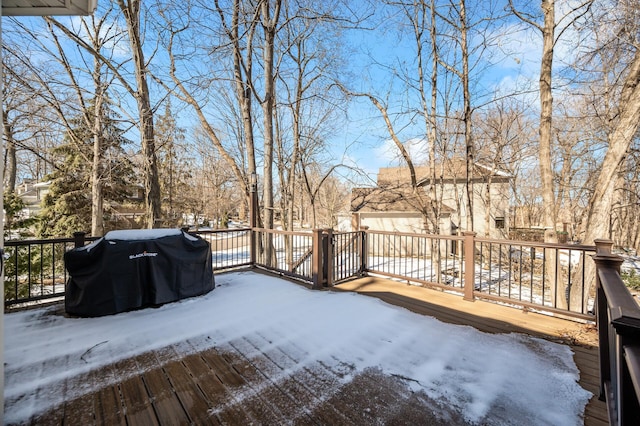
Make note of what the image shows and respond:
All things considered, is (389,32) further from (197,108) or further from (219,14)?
(197,108)

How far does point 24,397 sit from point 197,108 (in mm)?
8175

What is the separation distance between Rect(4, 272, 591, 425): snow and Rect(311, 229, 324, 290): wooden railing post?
66 centimetres

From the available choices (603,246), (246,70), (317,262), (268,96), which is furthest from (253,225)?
(603,246)

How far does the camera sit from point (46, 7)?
92.2 inches

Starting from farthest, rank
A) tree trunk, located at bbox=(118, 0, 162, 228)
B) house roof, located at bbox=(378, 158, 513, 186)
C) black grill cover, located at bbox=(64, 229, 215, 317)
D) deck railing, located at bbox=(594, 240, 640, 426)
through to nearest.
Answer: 1. house roof, located at bbox=(378, 158, 513, 186)
2. tree trunk, located at bbox=(118, 0, 162, 228)
3. black grill cover, located at bbox=(64, 229, 215, 317)
4. deck railing, located at bbox=(594, 240, 640, 426)

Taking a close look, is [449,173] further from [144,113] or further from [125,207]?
[125,207]

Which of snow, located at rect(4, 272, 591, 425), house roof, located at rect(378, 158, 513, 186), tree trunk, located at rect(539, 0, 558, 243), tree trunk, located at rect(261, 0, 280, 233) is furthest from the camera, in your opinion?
house roof, located at rect(378, 158, 513, 186)

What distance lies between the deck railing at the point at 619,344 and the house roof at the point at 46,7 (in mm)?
4152

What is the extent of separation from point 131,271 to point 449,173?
14.7 m

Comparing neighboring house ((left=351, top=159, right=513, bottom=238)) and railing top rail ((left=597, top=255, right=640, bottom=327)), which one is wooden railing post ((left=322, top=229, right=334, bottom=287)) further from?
neighboring house ((left=351, top=159, right=513, bottom=238))

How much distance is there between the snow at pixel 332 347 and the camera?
2045mm

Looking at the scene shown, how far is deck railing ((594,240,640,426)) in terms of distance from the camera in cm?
97

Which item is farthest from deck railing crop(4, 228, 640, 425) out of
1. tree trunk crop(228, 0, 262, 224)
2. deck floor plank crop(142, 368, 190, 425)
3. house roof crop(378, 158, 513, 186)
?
house roof crop(378, 158, 513, 186)

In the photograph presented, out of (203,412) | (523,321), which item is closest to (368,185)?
(523,321)
